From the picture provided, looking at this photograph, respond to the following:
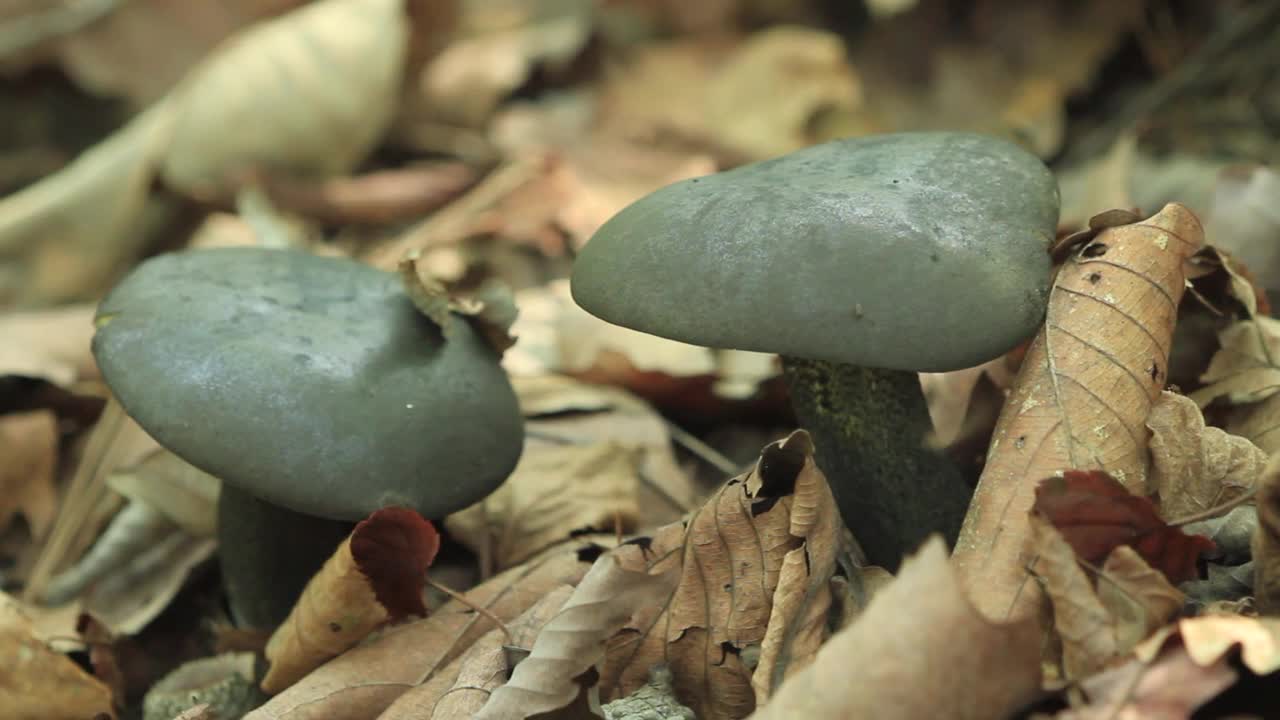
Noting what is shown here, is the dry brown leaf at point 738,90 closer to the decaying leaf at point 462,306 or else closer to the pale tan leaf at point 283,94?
the pale tan leaf at point 283,94

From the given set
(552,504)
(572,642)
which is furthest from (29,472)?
(572,642)

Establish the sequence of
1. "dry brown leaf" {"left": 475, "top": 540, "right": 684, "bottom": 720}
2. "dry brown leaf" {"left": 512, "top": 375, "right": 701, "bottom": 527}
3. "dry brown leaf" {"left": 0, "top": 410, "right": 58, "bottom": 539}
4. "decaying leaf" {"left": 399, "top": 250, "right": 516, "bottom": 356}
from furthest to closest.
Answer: "dry brown leaf" {"left": 0, "top": 410, "right": 58, "bottom": 539} → "dry brown leaf" {"left": 512, "top": 375, "right": 701, "bottom": 527} → "decaying leaf" {"left": 399, "top": 250, "right": 516, "bottom": 356} → "dry brown leaf" {"left": 475, "top": 540, "right": 684, "bottom": 720}

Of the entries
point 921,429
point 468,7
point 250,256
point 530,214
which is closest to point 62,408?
point 250,256

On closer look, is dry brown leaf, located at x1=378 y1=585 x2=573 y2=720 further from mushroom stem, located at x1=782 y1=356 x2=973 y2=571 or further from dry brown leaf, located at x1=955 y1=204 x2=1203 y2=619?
dry brown leaf, located at x1=955 y1=204 x2=1203 y2=619

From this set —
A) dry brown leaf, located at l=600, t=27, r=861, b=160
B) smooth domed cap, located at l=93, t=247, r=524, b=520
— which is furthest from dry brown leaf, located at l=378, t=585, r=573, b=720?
dry brown leaf, located at l=600, t=27, r=861, b=160

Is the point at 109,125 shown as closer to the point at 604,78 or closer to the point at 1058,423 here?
the point at 604,78

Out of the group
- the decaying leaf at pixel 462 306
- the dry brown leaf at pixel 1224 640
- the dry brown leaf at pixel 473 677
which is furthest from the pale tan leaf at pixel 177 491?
the dry brown leaf at pixel 1224 640
